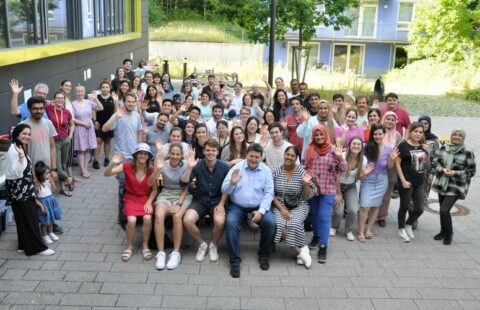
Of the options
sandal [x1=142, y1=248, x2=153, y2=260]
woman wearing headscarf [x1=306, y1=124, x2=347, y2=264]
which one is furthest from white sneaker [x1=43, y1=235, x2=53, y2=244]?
woman wearing headscarf [x1=306, y1=124, x2=347, y2=264]

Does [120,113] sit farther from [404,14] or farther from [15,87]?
[404,14]

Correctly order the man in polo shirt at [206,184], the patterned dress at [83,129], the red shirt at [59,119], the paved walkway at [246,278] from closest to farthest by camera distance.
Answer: the paved walkway at [246,278] < the man in polo shirt at [206,184] < the red shirt at [59,119] < the patterned dress at [83,129]

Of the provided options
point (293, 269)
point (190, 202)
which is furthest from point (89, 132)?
point (293, 269)

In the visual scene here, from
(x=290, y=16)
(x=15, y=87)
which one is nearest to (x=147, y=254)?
(x=15, y=87)

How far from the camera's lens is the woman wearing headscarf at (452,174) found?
6633 millimetres

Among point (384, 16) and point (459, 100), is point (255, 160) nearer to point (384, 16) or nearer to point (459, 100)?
point (459, 100)

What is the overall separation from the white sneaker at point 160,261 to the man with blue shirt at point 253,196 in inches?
32.0

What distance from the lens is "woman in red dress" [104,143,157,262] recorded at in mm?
5898

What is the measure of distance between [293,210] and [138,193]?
190 centimetres

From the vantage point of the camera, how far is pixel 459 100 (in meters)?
20.8

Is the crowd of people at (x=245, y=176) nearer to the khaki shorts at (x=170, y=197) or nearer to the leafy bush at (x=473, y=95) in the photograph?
the khaki shorts at (x=170, y=197)

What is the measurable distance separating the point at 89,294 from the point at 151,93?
16.9 feet

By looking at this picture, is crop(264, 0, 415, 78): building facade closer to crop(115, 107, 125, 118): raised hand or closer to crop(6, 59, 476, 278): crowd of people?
crop(115, 107, 125, 118): raised hand

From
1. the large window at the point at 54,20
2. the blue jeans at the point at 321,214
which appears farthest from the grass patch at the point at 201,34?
the blue jeans at the point at 321,214
